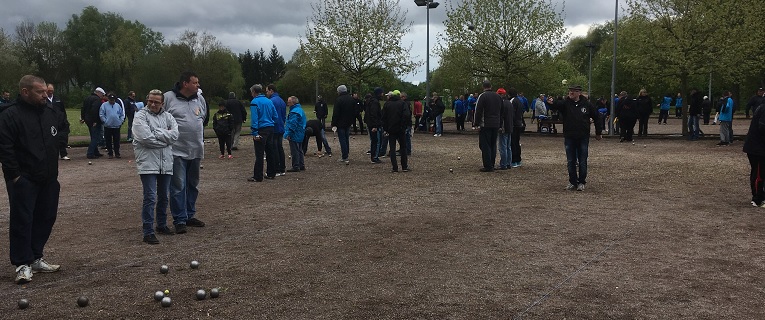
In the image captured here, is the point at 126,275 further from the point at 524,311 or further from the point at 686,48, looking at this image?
the point at 686,48

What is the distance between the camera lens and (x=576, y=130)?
38.0ft

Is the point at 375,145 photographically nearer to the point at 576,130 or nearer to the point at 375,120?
the point at 375,120

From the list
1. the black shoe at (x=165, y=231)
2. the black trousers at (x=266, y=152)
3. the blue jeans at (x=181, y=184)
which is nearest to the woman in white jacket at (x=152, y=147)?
the blue jeans at (x=181, y=184)

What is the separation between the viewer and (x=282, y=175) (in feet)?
47.0

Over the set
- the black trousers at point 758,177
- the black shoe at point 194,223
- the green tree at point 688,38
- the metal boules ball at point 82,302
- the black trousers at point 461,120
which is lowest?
the metal boules ball at point 82,302

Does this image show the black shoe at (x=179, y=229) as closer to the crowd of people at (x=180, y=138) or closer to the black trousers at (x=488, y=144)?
the crowd of people at (x=180, y=138)

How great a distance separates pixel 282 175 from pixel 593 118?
22.6 ft

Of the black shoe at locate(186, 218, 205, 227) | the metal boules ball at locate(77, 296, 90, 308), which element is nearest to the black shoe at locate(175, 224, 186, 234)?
the black shoe at locate(186, 218, 205, 227)

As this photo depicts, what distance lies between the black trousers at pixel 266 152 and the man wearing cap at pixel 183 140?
447cm

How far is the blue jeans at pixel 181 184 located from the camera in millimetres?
8117

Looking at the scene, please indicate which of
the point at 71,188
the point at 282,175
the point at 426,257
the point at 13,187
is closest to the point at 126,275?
the point at 13,187

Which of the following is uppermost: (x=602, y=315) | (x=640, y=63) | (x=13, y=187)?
(x=640, y=63)

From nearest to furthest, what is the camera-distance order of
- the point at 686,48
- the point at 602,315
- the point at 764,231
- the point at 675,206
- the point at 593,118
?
the point at 602,315, the point at 764,231, the point at 675,206, the point at 593,118, the point at 686,48

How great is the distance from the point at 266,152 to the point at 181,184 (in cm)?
528
